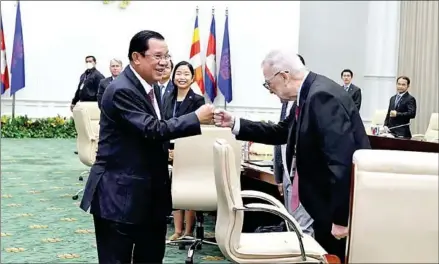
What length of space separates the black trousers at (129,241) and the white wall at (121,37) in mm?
10397

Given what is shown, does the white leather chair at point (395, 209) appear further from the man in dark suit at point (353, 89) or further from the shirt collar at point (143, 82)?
the man in dark suit at point (353, 89)

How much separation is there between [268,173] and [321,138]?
1.75m

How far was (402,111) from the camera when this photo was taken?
8.81 meters

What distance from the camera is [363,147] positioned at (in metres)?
2.60

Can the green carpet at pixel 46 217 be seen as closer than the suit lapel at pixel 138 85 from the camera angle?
No

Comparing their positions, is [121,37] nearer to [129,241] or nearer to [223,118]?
[223,118]

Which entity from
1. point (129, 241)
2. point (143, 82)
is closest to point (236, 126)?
point (143, 82)

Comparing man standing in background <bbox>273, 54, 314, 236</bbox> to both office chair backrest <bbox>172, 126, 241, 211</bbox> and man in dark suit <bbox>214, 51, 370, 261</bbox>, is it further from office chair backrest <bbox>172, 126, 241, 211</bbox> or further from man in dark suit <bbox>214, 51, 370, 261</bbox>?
office chair backrest <bbox>172, 126, 241, 211</bbox>

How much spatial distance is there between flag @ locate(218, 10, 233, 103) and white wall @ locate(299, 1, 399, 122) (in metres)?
1.50

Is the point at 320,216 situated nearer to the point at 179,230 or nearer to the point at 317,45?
the point at 179,230

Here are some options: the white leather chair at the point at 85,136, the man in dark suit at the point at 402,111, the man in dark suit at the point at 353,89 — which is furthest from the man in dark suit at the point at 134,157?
the man in dark suit at the point at 353,89

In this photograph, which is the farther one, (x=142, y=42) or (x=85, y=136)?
(x=85, y=136)

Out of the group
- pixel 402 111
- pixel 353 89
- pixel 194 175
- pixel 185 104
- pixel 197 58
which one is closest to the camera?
pixel 194 175

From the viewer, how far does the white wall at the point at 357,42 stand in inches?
507
